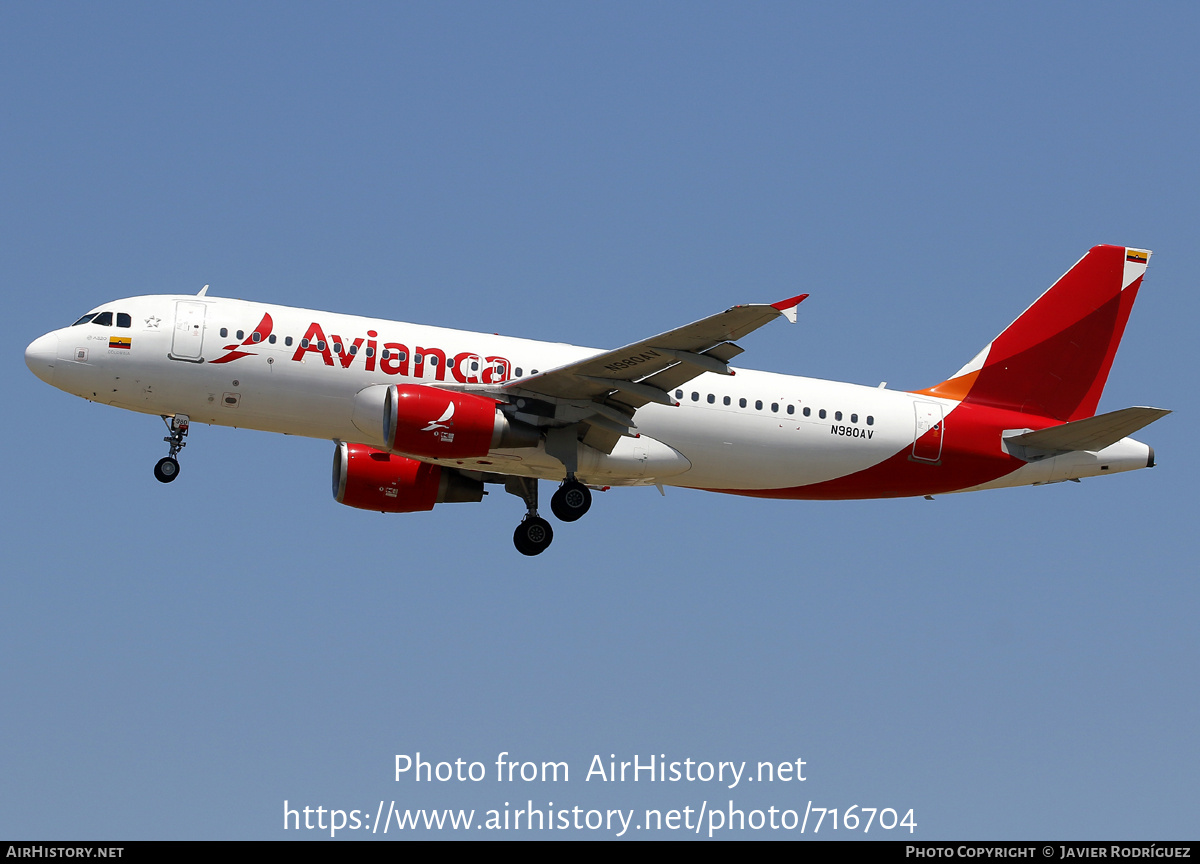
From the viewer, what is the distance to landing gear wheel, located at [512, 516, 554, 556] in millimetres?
33969

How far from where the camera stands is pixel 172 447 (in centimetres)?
3152

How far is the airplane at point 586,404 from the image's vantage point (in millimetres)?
30688

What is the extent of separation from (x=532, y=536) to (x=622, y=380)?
513 centimetres

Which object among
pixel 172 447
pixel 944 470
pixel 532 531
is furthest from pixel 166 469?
pixel 944 470

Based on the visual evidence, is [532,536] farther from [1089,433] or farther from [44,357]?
[1089,433]

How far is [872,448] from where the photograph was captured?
34156mm

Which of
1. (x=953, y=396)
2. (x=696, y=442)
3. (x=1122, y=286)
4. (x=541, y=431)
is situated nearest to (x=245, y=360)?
(x=541, y=431)

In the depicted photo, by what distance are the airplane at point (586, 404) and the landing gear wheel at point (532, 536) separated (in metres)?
0.04

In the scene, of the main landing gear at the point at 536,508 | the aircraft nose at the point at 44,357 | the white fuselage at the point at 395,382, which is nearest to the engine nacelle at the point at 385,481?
the main landing gear at the point at 536,508

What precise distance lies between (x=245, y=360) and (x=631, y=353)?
812cm

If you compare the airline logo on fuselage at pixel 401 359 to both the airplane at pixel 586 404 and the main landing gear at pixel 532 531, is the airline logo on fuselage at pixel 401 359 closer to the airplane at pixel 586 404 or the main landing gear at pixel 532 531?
the airplane at pixel 586 404

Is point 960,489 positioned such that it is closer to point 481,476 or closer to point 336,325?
point 481,476

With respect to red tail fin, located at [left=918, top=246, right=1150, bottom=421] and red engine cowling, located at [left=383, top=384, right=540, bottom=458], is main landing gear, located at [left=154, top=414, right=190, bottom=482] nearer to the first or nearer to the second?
red engine cowling, located at [left=383, top=384, right=540, bottom=458]

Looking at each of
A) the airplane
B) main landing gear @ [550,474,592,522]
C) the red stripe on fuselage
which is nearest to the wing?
the airplane
